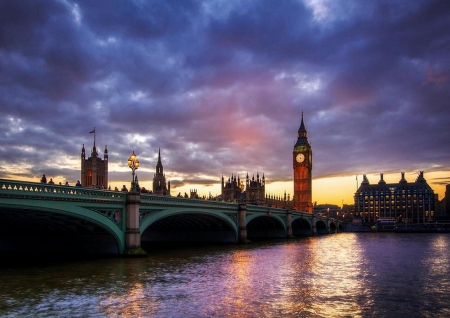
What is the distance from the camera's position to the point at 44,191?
29.6 m

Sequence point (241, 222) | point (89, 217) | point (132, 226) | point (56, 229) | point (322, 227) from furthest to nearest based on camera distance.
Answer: point (322, 227) → point (241, 222) → point (56, 229) → point (132, 226) → point (89, 217)

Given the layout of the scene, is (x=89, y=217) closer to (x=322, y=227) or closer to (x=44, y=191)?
(x=44, y=191)

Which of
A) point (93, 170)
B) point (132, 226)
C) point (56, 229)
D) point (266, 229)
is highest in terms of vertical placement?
point (93, 170)

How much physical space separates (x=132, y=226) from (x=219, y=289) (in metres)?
14.4

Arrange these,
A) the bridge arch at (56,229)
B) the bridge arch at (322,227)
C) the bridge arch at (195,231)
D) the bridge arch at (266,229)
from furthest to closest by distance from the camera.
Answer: the bridge arch at (322,227), the bridge arch at (266,229), the bridge arch at (195,231), the bridge arch at (56,229)

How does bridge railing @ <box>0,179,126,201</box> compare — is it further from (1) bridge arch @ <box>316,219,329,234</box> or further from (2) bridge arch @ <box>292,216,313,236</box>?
(1) bridge arch @ <box>316,219,329,234</box>

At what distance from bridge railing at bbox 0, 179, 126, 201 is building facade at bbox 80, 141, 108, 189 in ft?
451

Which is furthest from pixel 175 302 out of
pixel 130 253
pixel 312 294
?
pixel 130 253

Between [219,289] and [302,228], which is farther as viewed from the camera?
[302,228]

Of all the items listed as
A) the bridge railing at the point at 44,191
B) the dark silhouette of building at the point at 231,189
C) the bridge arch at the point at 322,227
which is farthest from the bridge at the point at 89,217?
the dark silhouette of building at the point at 231,189

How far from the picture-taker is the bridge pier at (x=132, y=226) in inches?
1470

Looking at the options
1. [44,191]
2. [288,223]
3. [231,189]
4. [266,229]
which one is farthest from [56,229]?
[231,189]

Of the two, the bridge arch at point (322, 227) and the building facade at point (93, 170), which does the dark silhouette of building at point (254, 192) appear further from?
the building facade at point (93, 170)

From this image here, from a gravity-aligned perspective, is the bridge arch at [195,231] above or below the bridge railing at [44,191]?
below
